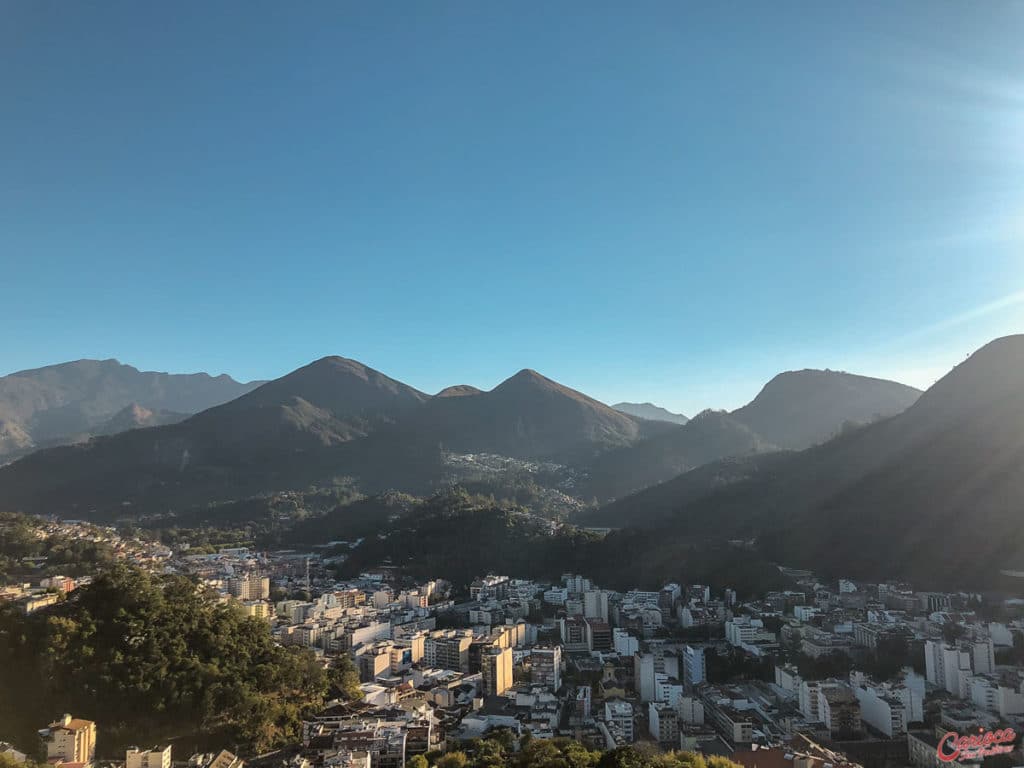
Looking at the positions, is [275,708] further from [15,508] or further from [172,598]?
[15,508]

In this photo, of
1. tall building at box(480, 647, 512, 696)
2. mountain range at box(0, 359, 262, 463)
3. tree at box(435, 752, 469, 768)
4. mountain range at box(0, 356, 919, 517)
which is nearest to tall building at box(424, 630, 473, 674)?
tall building at box(480, 647, 512, 696)

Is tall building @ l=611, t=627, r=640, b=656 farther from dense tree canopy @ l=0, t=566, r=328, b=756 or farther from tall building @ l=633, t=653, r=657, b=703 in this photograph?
dense tree canopy @ l=0, t=566, r=328, b=756

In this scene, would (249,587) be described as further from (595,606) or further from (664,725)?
(664,725)

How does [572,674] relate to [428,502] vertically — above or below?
below

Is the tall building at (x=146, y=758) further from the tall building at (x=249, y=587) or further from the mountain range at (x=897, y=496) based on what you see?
the mountain range at (x=897, y=496)

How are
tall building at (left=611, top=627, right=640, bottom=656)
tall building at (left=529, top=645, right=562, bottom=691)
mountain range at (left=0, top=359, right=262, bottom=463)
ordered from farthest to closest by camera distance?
mountain range at (left=0, top=359, right=262, bottom=463)
tall building at (left=611, top=627, right=640, bottom=656)
tall building at (left=529, top=645, right=562, bottom=691)

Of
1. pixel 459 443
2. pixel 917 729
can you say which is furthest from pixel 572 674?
pixel 459 443

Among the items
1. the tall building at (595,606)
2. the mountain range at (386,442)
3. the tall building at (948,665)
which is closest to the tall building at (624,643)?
the tall building at (595,606)

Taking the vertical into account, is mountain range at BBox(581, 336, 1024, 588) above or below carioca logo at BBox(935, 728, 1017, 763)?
above
